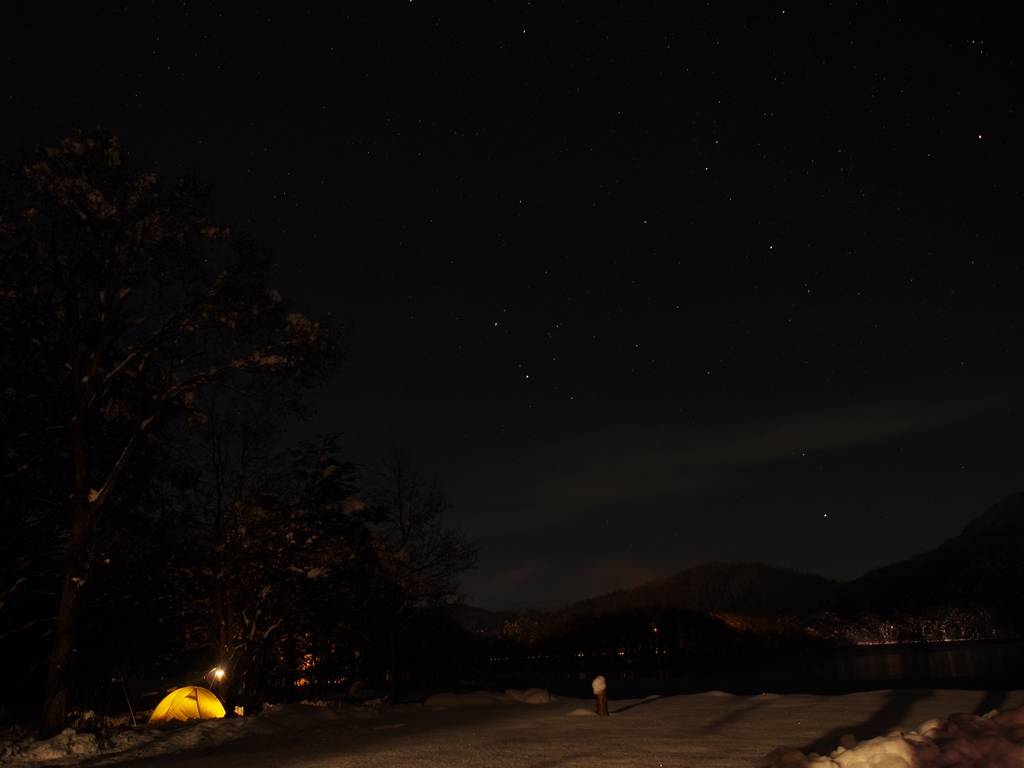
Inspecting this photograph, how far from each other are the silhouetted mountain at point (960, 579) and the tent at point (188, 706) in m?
174

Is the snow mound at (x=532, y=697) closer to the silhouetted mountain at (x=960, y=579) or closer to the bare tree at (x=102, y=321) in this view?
the bare tree at (x=102, y=321)

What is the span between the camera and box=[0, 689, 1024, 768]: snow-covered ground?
18.9 ft

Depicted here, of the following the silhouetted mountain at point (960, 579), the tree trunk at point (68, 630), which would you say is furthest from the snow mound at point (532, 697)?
the silhouetted mountain at point (960, 579)

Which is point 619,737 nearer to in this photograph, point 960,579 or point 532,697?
point 532,697

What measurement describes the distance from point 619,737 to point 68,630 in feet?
31.2

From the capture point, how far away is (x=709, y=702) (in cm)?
1625

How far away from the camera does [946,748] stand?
553 centimetres

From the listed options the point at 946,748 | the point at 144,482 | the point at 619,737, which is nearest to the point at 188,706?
the point at 144,482

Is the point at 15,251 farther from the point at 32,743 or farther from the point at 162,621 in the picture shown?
the point at 162,621

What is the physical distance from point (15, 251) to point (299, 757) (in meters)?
10.2

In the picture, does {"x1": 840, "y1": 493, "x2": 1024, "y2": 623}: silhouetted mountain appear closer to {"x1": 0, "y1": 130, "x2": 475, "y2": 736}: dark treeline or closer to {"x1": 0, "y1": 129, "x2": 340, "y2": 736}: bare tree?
{"x1": 0, "y1": 130, "x2": 475, "y2": 736}: dark treeline

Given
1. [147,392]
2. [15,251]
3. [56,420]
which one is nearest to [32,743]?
[147,392]

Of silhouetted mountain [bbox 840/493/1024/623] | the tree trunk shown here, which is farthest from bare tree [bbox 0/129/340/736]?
silhouetted mountain [bbox 840/493/1024/623]

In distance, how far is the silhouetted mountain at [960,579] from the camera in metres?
149
